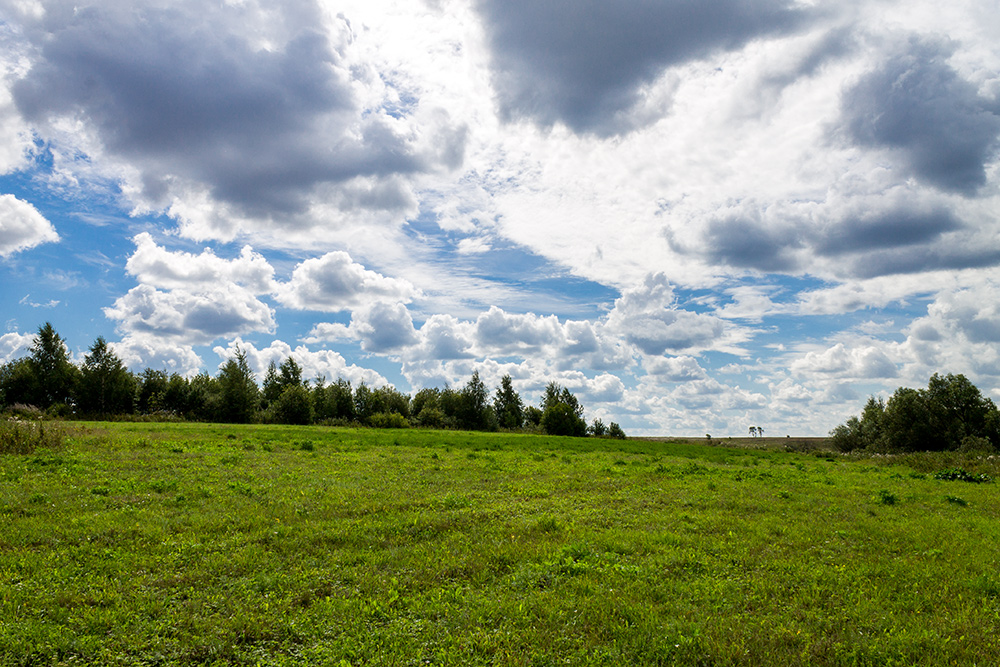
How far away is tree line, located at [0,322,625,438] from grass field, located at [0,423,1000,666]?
2849 inches

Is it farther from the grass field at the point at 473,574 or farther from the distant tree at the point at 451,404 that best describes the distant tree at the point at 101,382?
the grass field at the point at 473,574

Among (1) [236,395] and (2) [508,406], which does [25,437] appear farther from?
(2) [508,406]

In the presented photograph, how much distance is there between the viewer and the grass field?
27.0 ft

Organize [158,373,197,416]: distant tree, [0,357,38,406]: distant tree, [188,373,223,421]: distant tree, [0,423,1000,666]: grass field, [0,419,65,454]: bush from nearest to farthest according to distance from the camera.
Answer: [0,423,1000,666]: grass field
[0,419,65,454]: bush
[188,373,223,421]: distant tree
[0,357,38,406]: distant tree
[158,373,197,416]: distant tree

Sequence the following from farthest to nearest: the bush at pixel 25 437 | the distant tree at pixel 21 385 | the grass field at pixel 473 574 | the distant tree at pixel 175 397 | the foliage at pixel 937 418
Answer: the distant tree at pixel 175 397, the distant tree at pixel 21 385, the foliage at pixel 937 418, the bush at pixel 25 437, the grass field at pixel 473 574

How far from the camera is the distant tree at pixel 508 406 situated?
408ft

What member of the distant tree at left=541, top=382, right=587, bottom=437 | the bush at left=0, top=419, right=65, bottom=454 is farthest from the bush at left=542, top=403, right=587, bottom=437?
the bush at left=0, top=419, right=65, bottom=454

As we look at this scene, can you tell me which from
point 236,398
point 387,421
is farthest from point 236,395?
point 387,421

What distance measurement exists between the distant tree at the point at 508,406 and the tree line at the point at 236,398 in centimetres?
24

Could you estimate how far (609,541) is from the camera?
1348 cm

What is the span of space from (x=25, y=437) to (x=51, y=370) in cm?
9092

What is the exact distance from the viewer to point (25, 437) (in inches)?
1044

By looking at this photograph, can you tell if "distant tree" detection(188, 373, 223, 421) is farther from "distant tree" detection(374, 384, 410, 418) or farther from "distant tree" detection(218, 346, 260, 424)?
"distant tree" detection(374, 384, 410, 418)

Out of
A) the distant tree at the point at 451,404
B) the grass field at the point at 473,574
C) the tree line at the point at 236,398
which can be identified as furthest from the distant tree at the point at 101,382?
the grass field at the point at 473,574
